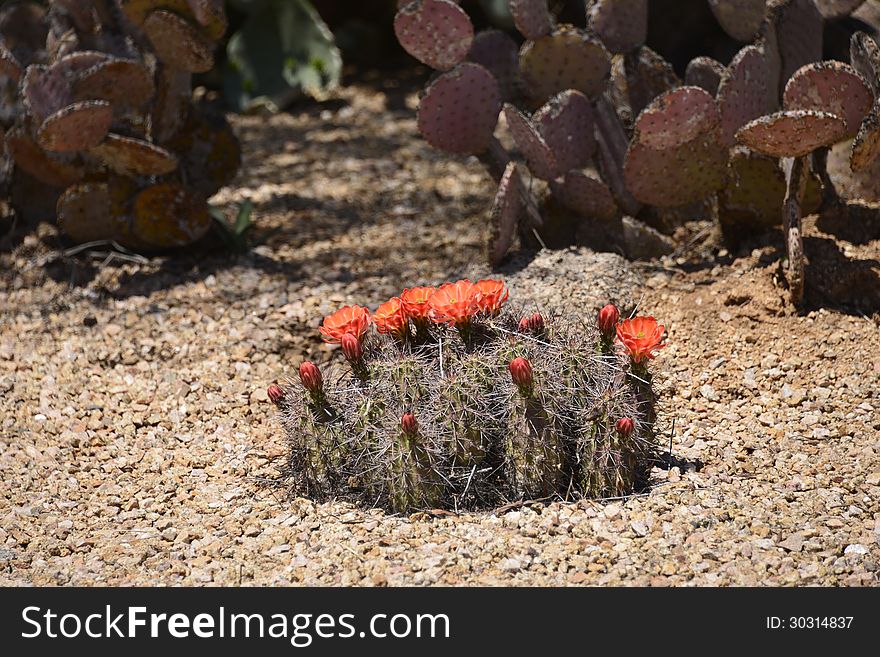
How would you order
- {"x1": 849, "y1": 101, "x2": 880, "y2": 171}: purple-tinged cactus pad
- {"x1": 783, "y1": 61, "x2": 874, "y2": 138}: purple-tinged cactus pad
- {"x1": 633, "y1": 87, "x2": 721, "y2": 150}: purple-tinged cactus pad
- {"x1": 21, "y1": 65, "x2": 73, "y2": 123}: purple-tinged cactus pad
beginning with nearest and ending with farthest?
{"x1": 849, "y1": 101, "x2": 880, "y2": 171}: purple-tinged cactus pad < {"x1": 783, "y1": 61, "x2": 874, "y2": 138}: purple-tinged cactus pad < {"x1": 633, "y1": 87, "x2": 721, "y2": 150}: purple-tinged cactus pad < {"x1": 21, "y1": 65, "x2": 73, "y2": 123}: purple-tinged cactus pad

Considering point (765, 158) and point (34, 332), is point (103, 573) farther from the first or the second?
point (765, 158)

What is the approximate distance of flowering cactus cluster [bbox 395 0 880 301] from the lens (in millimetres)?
4070

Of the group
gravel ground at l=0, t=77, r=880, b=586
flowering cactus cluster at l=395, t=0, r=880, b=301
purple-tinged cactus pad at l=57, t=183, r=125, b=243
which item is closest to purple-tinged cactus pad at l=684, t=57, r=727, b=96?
flowering cactus cluster at l=395, t=0, r=880, b=301

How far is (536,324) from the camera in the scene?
3.12 meters

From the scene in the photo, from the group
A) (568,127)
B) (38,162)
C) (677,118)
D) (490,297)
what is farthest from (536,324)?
(38,162)

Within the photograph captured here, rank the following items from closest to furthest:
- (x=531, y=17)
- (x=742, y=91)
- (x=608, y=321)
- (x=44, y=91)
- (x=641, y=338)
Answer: (x=641, y=338), (x=608, y=321), (x=742, y=91), (x=531, y=17), (x=44, y=91)

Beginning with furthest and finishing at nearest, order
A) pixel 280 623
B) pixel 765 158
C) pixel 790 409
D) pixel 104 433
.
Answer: pixel 765 158
pixel 104 433
pixel 790 409
pixel 280 623

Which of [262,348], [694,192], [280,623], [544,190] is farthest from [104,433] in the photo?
[694,192]

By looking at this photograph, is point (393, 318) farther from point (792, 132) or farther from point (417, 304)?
point (792, 132)

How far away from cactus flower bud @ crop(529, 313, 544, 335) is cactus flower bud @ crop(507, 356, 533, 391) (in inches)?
10.1

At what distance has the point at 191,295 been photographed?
4617 mm

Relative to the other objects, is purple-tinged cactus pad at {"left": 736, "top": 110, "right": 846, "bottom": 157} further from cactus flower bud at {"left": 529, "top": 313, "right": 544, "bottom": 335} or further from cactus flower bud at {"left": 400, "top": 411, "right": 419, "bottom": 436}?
cactus flower bud at {"left": 400, "top": 411, "right": 419, "bottom": 436}

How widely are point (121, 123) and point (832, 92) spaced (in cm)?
281

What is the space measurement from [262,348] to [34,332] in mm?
974
